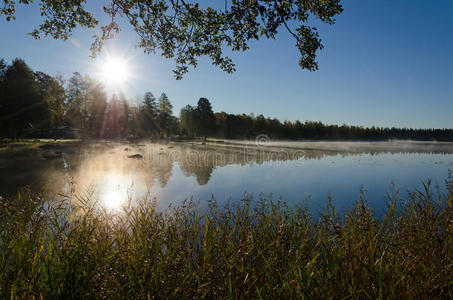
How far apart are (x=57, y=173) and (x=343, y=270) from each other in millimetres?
17292

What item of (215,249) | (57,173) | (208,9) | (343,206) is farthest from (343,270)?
(57,173)

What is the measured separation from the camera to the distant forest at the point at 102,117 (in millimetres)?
33625

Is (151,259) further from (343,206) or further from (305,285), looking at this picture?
(343,206)

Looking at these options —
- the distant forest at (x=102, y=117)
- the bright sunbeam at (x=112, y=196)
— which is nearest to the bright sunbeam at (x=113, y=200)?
the bright sunbeam at (x=112, y=196)

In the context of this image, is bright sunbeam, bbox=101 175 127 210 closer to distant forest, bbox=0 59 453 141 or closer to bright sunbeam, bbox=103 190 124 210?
bright sunbeam, bbox=103 190 124 210

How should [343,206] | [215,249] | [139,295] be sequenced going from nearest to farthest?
[139,295]
[215,249]
[343,206]

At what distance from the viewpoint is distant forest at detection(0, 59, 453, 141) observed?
33625mm

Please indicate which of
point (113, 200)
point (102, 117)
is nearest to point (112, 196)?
point (113, 200)

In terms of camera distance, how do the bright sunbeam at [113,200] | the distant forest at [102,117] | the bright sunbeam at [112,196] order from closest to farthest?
the bright sunbeam at [113,200] → the bright sunbeam at [112,196] → the distant forest at [102,117]

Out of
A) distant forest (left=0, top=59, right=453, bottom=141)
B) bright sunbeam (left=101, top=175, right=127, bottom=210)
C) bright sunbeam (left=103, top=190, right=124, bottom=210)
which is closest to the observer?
bright sunbeam (left=103, top=190, right=124, bottom=210)

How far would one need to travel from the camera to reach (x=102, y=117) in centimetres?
6319

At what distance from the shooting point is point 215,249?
12.3ft

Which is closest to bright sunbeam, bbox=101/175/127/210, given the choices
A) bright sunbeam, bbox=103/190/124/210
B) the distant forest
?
bright sunbeam, bbox=103/190/124/210

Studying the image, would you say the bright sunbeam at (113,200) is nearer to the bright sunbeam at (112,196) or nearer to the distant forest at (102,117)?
the bright sunbeam at (112,196)
